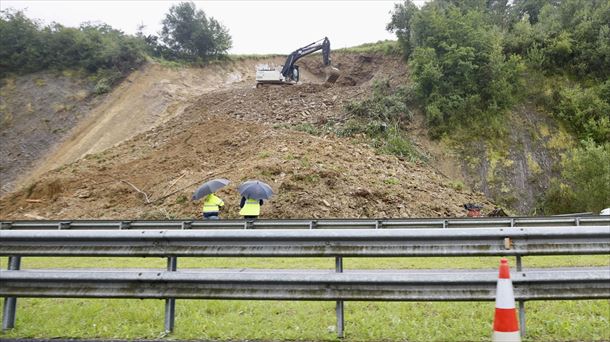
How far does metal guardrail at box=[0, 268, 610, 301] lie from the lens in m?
3.87

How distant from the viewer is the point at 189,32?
4503 centimetres

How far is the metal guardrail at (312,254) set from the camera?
389cm

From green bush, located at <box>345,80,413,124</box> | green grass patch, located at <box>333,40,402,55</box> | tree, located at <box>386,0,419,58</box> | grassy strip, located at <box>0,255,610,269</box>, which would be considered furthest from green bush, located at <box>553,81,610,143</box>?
grassy strip, located at <box>0,255,610,269</box>

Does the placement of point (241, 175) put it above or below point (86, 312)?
above

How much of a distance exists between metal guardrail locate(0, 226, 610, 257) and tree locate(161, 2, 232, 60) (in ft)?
141

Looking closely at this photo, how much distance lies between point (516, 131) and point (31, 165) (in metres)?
31.5

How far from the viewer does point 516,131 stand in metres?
28.3

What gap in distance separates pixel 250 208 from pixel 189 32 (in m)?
35.9

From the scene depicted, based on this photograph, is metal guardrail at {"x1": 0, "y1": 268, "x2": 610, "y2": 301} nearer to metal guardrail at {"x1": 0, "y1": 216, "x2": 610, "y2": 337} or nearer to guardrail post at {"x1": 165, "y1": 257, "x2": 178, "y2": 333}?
metal guardrail at {"x1": 0, "y1": 216, "x2": 610, "y2": 337}

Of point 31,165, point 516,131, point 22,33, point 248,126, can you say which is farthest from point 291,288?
point 22,33

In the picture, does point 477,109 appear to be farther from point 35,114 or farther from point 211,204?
point 35,114

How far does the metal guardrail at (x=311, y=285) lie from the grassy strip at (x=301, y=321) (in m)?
0.36

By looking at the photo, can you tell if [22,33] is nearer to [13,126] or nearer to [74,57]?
[74,57]

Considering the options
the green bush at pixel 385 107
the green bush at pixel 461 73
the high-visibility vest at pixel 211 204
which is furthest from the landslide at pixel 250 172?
the high-visibility vest at pixel 211 204
